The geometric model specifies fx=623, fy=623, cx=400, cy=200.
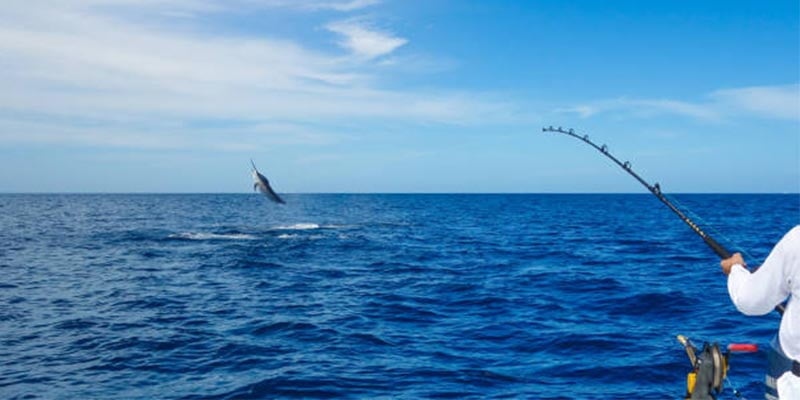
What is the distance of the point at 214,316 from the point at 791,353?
45.0 feet

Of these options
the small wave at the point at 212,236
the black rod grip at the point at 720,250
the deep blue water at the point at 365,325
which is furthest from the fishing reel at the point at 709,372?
the small wave at the point at 212,236

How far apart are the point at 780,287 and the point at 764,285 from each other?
0.10 m

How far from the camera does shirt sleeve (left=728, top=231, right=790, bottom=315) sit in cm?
401

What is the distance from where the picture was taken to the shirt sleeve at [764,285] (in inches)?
158

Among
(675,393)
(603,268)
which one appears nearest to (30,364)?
(675,393)

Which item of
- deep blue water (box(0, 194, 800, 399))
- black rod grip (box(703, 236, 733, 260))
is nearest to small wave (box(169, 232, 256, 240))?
deep blue water (box(0, 194, 800, 399))

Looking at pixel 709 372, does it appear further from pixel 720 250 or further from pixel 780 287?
pixel 720 250

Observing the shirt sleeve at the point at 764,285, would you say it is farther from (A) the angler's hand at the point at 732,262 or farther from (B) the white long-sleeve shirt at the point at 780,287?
(A) the angler's hand at the point at 732,262

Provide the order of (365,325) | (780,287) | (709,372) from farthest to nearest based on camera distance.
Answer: (365,325), (709,372), (780,287)

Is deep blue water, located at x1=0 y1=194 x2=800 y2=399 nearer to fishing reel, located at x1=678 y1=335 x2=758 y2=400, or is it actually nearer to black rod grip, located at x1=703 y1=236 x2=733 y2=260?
black rod grip, located at x1=703 y1=236 x2=733 y2=260

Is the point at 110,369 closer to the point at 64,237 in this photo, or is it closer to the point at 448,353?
the point at 448,353

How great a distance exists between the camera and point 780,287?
13.3 feet

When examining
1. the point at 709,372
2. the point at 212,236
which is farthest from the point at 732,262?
the point at 212,236

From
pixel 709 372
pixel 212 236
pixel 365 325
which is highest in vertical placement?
pixel 709 372
